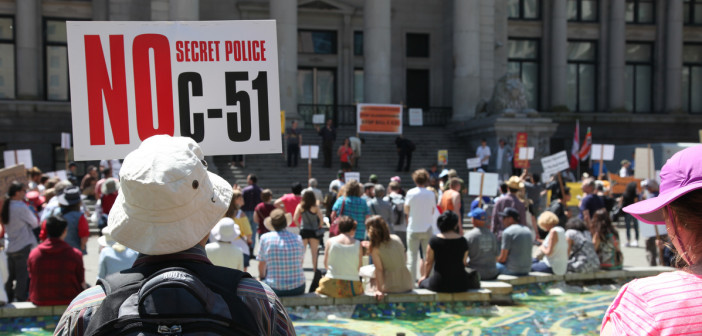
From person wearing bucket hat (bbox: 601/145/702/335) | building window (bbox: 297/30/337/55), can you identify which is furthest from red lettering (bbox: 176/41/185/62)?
building window (bbox: 297/30/337/55)

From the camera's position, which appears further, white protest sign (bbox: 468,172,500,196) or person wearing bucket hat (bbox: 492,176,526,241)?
white protest sign (bbox: 468,172,500,196)

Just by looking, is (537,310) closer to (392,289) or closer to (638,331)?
(392,289)

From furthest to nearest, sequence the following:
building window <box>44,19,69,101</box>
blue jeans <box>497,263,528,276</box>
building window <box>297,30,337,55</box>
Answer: building window <box>297,30,337,55</box>
building window <box>44,19,69,101</box>
blue jeans <box>497,263,528,276</box>

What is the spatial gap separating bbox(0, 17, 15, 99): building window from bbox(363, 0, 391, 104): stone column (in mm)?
16392

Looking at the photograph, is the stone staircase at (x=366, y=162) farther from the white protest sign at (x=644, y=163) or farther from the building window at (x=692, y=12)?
the building window at (x=692, y=12)

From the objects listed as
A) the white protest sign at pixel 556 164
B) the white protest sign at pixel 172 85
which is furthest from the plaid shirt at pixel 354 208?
the white protest sign at pixel 556 164

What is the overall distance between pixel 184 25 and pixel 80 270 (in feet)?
14.1

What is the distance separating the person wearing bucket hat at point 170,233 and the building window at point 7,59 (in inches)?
1279

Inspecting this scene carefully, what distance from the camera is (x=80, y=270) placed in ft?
25.0

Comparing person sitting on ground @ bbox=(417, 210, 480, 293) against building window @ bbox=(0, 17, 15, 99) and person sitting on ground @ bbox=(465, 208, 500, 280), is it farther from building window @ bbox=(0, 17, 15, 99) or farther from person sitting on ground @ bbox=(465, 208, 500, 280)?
building window @ bbox=(0, 17, 15, 99)

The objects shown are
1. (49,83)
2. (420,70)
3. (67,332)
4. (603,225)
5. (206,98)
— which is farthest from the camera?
(420,70)

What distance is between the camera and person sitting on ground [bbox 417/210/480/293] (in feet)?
28.0

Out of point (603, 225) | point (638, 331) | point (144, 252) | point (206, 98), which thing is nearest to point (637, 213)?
point (638, 331)

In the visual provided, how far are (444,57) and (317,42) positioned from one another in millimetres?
6563
